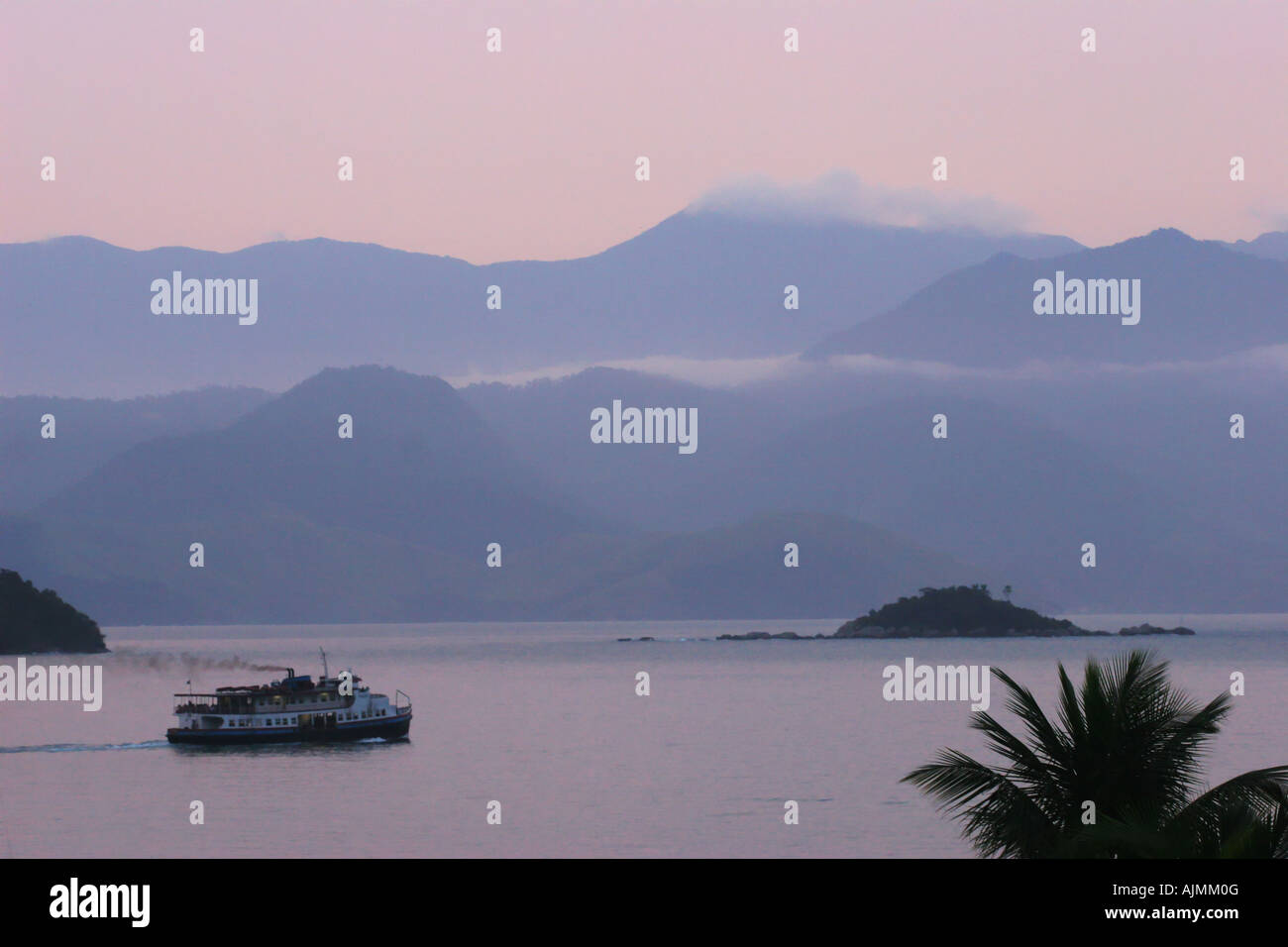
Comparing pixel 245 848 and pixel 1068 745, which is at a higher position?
pixel 1068 745

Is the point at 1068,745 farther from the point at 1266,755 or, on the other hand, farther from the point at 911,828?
the point at 1266,755

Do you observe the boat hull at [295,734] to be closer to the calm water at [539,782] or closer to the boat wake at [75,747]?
the calm water at [539,782]

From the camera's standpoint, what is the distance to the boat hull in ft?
362

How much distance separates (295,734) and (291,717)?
1.53 m

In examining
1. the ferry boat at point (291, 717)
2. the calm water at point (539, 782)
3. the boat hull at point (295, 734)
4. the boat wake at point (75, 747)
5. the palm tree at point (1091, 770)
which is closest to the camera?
the palm tree at point (1091, 770)

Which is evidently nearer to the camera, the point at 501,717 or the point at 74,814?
the point at 74,814

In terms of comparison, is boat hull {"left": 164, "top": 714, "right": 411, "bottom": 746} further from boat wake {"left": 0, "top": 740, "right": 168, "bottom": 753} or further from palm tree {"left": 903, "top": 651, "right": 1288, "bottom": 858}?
palm tree {"left": 903, "top": 651, "right": 1288, "bottom": 858}

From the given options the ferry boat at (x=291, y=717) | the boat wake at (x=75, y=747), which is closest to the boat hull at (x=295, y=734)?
the ferry boat at (x=291, y=717)

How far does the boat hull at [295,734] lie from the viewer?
110 meters

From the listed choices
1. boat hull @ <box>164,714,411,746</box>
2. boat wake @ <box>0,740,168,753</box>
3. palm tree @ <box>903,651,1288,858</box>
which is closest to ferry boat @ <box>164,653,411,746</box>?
boat hull @ <box>164,714,411,746</box>

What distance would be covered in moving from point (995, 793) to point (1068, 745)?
1255mm

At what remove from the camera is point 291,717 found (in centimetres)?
11144
